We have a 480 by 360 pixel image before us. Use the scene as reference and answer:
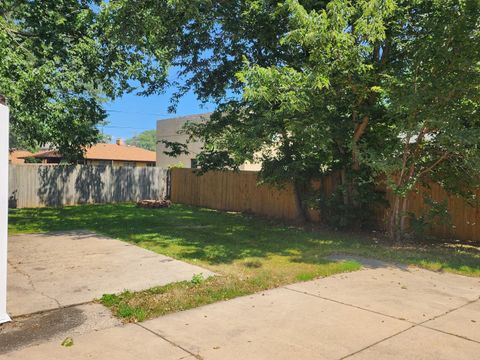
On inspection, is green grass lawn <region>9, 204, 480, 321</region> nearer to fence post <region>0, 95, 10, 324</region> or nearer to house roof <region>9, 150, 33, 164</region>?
fence post <region>0, 95, 10, 324</region>

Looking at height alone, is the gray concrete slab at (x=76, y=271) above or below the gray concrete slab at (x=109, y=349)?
above

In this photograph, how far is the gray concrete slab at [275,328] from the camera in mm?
3791

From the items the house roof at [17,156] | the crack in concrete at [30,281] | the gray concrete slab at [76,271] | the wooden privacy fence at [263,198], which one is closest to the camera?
the crack in concrete at [30,281]

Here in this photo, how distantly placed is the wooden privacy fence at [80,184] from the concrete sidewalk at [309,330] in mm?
13710

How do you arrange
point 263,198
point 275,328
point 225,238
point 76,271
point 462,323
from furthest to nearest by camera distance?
point 263,198, point 225,238, point 76,271, point 462,323, point 275,328

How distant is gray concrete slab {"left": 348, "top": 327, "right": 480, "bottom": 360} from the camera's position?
368 cm

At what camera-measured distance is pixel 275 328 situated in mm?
4309

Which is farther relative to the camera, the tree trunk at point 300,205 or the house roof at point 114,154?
the house roof at point 114,154

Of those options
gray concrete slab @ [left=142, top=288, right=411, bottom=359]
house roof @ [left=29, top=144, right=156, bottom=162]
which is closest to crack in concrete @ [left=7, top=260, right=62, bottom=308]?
gray concrete slab @ [left=142, top=288, right=411, bottom=359]

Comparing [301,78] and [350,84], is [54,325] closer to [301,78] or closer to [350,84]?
[301,78]

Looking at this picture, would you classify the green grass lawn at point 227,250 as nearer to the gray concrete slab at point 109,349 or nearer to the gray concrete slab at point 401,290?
the gray concrete slab at point 401,290

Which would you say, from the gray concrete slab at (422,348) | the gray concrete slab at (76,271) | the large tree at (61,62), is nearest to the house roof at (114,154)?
the large tree at (61,62)

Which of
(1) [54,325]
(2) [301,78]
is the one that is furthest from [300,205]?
(1) [54,325]

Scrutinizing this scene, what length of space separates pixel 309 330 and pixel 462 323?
1692 mm
